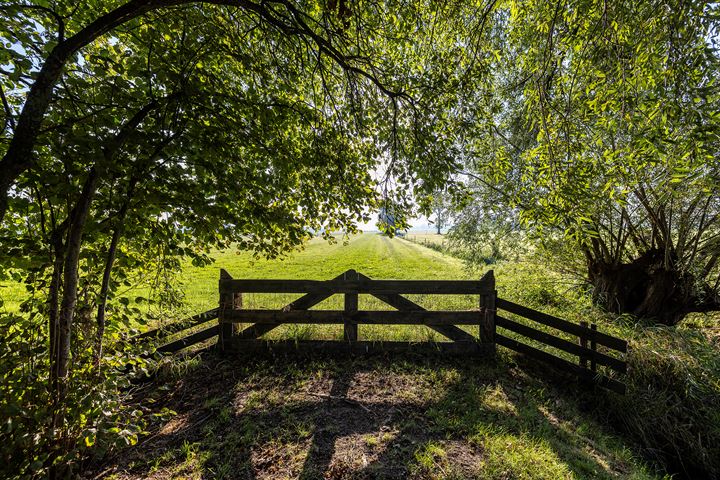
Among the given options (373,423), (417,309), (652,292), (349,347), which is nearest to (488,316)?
(417,309)

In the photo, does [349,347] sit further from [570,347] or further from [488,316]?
[570,347]

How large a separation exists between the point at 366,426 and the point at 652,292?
857 centimetres

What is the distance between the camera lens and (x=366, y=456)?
3.28 m

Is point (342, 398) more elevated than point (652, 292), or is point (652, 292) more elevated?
point (652, 292)

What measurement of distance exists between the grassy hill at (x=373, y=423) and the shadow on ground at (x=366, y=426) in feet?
0.05

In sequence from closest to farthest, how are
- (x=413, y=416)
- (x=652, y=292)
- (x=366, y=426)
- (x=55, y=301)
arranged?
(x=55, y=301) < (x=366, y=426) < (x=413, y=416) < (x=652, y=292)

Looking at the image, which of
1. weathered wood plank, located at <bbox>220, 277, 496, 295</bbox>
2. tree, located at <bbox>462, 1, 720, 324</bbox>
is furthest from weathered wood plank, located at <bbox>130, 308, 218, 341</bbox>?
tree, located at <bbox>462, 1, 720, 324</bbox>

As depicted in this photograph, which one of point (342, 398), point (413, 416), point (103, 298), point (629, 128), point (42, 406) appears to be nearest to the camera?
point (42, 406)

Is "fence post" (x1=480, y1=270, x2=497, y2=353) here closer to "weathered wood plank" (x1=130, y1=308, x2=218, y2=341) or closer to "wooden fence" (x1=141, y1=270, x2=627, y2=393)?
"wooden fence" (x1=141, y1=270, x2=627, y2=393)

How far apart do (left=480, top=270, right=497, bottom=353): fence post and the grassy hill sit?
1.16ft

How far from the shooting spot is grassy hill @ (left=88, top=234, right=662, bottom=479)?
3178 millimetres

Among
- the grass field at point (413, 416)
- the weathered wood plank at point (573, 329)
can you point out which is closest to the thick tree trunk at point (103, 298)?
the grass field at point (413, 416)

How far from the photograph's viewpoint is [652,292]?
25.0 ft

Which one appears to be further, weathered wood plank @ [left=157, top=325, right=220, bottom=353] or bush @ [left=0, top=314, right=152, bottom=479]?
weathered wood plank @ [left=157, top=325, right=220, bottom=353]
